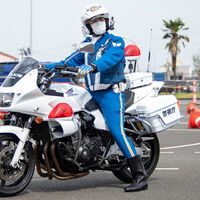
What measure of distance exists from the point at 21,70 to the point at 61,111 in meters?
0.62

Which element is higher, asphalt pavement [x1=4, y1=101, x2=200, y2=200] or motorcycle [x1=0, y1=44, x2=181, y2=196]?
motorcycle [x1=0, y1=44, x2=181, y2=196]

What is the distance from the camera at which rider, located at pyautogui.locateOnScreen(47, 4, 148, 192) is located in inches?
220

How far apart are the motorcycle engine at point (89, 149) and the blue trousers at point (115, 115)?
0.73ft

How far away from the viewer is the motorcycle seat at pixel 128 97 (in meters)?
6.04

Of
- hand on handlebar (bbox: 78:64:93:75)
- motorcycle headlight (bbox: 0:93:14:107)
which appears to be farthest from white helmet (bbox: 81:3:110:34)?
motorcycle headlight (bbox: 0:93:14:107)

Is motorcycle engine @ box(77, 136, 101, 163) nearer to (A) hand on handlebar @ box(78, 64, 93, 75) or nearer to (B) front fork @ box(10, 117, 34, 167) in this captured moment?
(B) front fork @ box(10, 117, 34, 167)

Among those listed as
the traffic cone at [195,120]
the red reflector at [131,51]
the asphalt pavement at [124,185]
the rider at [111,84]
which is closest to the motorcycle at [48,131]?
the rider at [111,84]

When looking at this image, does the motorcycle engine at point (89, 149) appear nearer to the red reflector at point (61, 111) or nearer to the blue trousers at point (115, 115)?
the blue trousers at point (115, 115)

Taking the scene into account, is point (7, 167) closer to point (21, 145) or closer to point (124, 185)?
point (21, 145)

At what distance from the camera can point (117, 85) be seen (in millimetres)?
5703

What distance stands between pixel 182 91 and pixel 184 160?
45943 millimetres

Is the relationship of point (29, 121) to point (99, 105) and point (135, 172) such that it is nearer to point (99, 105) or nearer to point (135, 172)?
point (99, 105)

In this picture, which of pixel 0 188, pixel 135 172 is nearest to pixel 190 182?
pixel 135 172

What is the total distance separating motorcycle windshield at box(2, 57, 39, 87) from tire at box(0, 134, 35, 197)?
22.6 inches
